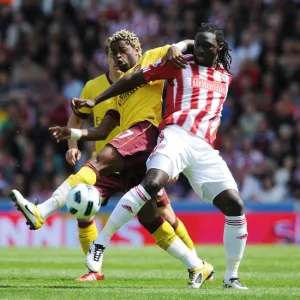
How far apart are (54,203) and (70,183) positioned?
10.2 inches

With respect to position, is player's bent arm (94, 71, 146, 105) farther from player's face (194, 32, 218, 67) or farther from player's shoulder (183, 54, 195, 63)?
player's face (194, 32, 218, 67)

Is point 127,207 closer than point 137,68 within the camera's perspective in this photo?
Yes

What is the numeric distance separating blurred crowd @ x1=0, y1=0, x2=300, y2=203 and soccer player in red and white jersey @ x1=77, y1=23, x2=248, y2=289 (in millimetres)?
9725

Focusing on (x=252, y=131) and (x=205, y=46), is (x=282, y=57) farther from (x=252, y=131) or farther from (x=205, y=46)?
(x=205, y=46)

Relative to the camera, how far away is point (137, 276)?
10.1m

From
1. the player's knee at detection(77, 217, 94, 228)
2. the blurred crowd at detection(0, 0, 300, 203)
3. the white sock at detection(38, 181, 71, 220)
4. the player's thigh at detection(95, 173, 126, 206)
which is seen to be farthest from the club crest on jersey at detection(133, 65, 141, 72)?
the blurred crowd at detection(0, 0, 300, 203)

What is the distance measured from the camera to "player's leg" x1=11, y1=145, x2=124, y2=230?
843 centimetres

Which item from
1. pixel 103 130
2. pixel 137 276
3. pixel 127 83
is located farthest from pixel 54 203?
pixel 137 276

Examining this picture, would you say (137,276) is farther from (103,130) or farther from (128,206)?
(128,206)

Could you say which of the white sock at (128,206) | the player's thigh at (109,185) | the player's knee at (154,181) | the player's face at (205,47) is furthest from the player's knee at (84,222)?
the player's face at (205,47)

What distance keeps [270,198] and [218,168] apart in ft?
33.2

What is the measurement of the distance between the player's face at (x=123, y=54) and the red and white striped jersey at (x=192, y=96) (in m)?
0.80

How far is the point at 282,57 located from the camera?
20359 millimetres

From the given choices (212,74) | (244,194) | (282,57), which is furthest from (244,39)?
(212,74)
